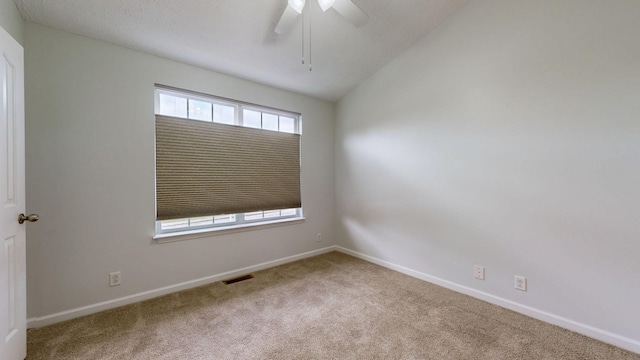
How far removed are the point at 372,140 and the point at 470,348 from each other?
96.0 inches

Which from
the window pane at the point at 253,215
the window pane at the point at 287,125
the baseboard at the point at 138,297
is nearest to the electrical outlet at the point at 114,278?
the baseboard at the point at 138,297

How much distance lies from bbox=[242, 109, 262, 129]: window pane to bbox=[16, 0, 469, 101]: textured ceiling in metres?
0.42

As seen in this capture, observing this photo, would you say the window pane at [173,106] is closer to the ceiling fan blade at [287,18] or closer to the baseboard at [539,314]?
the ceiling fan blade at [287,18]

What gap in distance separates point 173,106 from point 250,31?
3.70 feet

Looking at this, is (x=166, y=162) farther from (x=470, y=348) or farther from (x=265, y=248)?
(x=470, y=348)

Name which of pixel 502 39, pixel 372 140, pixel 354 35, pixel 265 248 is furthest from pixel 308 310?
pixel 502 39

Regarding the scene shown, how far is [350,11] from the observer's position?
6.28 ft

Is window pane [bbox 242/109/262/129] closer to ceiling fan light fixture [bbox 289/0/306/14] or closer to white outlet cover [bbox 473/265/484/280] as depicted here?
ceiling fan light fixture [bbox 289/0/306/14]

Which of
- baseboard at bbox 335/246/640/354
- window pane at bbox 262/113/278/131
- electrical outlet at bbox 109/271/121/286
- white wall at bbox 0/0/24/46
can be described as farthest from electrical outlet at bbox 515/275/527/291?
white wall at bbox 0/0/24/46

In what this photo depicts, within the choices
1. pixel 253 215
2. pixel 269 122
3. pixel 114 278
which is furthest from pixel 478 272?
pixel 114 278

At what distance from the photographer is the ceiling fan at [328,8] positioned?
1.82 m

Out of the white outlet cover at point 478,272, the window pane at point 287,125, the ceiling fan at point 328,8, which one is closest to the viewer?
the ceiling fan at point 328,8

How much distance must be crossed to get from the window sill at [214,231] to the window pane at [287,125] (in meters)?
1.27

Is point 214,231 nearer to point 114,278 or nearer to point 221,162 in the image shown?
point 221,162
